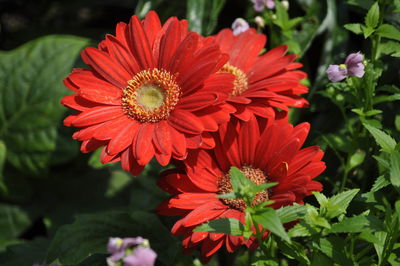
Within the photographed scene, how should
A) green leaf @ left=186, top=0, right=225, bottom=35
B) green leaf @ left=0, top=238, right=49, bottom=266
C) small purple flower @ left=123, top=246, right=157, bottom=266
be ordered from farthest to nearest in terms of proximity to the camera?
green leaf @ left=186, top=0, right=225, bottom=35
green leaf @ left=0, top=238, right=49, bottom=266
small purple flower @ left=123, top=246, right=157, bottom=266

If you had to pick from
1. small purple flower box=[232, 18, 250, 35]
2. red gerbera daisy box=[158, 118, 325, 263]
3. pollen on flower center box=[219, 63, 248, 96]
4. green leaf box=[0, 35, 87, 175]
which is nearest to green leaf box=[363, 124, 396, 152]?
red gerbera daisy box=[158, 118, 325, 263]

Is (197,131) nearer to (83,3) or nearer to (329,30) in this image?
Result: (329,30)

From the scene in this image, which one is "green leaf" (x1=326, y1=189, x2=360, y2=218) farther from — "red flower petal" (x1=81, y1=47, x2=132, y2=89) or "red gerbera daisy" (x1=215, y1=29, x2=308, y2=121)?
"red flower petal" (x1=81, y1=47, x2=132, y2=89)

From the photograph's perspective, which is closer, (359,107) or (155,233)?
(359,107)

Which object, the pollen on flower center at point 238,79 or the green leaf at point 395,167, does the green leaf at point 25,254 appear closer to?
the pollen on flower center at point 238,79

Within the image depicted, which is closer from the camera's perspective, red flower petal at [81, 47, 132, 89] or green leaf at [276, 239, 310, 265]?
green leaf at [276, 239, 310, 265]

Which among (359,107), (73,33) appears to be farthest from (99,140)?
(73,33)
